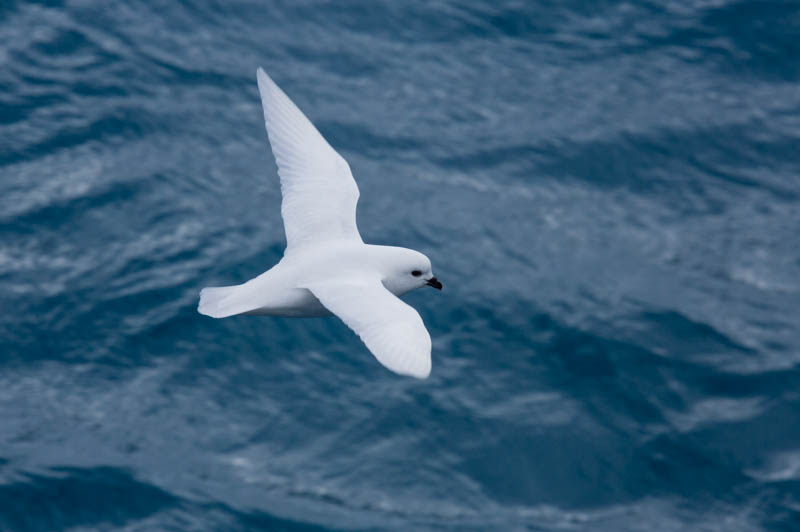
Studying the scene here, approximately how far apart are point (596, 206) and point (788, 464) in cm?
441

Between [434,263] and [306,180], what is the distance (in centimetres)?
499

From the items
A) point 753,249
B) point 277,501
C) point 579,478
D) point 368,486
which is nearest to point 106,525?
point 277,501

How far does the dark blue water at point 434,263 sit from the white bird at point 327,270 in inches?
156

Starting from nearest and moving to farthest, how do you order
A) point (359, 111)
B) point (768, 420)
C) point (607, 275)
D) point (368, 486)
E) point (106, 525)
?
point (106, 525)
point (368, 486)
point (768, 420)
point (607, 275)
point (359, 111)

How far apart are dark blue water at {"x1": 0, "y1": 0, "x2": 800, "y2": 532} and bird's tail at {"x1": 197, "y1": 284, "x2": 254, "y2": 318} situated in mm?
4776

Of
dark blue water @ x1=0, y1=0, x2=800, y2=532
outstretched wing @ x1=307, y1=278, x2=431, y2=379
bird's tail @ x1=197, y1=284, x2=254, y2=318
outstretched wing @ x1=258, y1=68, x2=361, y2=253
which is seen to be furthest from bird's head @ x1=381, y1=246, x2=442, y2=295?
dark blue water @ x1=0, y1=0, x2=800, y2=532

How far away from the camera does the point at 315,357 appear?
49.7 ft

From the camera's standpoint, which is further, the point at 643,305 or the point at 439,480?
the point at 643,305

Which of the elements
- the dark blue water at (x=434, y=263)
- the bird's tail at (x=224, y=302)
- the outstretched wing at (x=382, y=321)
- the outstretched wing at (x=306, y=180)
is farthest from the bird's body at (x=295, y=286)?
the dark blue water at (x=434, y=263)

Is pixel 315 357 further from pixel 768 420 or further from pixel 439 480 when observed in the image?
pixel 768 420

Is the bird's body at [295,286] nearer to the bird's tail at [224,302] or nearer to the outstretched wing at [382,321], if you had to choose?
the bird's tail at [224,302]

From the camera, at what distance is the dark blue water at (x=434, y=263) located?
1444 centimetres

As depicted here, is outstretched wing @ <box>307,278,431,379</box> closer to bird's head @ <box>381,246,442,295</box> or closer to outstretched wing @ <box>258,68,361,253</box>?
bird's head @ <box>381,246,442,295</box>

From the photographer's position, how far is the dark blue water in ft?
47.4
